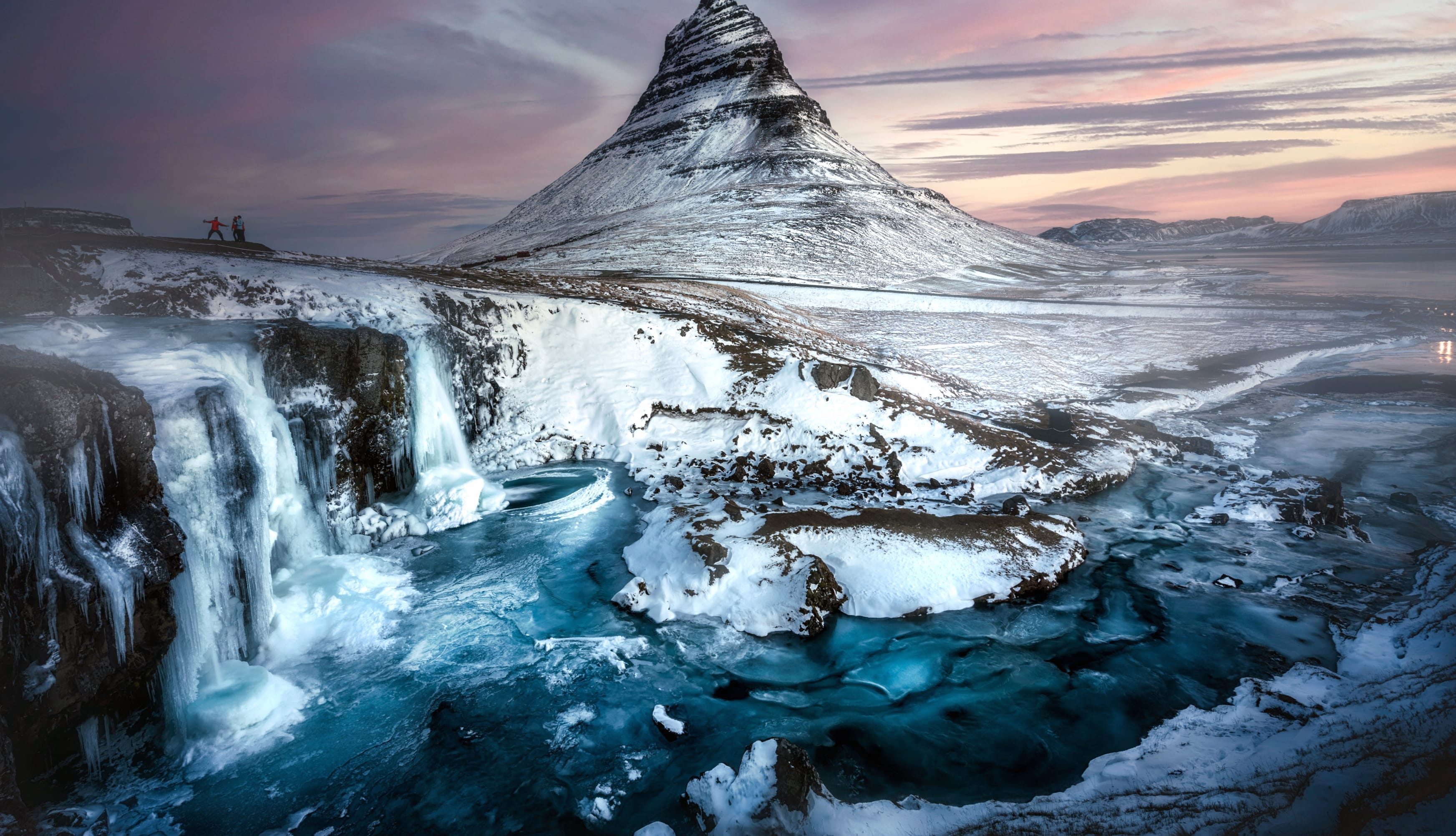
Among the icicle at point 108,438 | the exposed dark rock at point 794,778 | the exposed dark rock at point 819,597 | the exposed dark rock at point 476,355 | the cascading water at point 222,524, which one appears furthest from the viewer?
the exposed dark rock at point 476,355

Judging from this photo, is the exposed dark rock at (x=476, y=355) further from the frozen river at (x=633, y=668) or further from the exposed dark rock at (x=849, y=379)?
the exposed dark rock at (x=849, y=379)

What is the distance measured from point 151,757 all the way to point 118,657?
1312mm

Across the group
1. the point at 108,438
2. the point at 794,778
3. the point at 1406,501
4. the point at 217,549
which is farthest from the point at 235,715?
the point at 1406,501

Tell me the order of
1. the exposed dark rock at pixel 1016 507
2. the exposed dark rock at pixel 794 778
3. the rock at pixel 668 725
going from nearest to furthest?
the exposed dark rock at pixel 794 778, the rock at pixel 668 725, the exposed dark rock at pixel 1016 507

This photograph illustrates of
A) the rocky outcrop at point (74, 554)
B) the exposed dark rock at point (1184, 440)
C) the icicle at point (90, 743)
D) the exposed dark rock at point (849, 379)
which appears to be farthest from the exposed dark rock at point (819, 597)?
the exposed dark rock at point (1184, 440)

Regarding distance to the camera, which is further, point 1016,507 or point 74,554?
point 1016,507

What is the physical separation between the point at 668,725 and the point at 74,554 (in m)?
7.44

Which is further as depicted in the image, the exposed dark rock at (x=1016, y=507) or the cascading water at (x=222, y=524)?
the exposed dark rock at (x=1016, y=507)

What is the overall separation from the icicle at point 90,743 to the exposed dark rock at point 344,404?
6424 millimetres

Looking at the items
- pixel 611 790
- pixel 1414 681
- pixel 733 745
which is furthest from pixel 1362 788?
pixel 611 790

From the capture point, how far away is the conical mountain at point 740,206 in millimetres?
75125

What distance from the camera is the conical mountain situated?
7512cm

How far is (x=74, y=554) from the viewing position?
8078mm

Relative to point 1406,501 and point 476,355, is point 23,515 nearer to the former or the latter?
point 476,355
